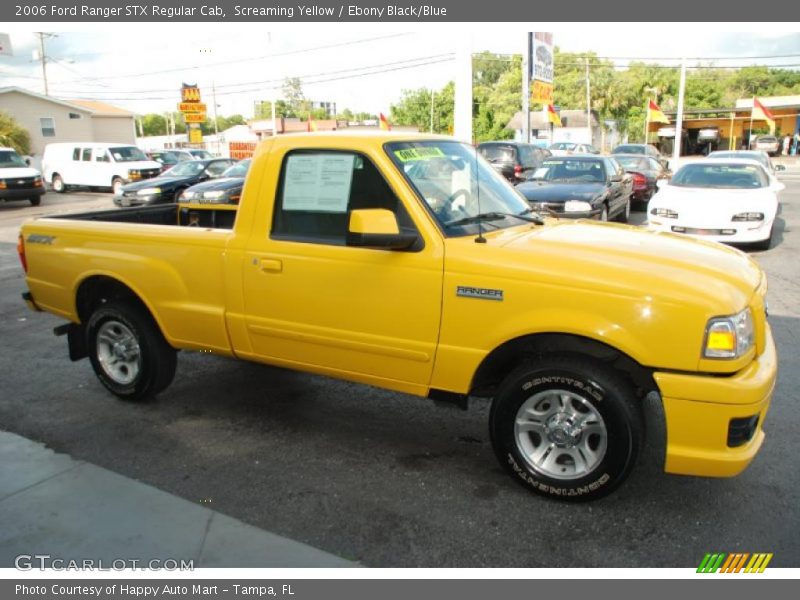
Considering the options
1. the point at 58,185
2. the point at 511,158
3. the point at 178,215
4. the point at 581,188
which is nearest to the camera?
the point at 178,215

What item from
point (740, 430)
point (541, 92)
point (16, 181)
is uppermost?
point (541, 92)

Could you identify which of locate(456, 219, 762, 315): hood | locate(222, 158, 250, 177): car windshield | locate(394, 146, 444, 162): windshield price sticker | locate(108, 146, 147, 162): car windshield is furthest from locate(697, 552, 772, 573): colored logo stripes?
locate(108, 146, 147, 162): car windshield

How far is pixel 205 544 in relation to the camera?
3127 mm

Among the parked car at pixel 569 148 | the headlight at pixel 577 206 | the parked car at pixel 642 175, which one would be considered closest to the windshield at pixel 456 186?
the headlight at pixel 577 206

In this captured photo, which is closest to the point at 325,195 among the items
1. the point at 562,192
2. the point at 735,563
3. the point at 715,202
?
the point at 735,563

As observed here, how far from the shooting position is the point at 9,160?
70.5 ft

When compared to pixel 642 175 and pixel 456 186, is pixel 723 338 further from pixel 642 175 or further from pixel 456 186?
pixel 642 175

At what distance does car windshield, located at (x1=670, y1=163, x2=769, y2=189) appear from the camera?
11.5 meters

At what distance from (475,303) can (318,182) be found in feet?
4.18

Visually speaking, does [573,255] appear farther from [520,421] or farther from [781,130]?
[781,130]

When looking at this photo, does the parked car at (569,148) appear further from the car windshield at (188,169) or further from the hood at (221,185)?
the hood at (221,185)

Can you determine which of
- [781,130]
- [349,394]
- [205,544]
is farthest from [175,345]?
[781,130]

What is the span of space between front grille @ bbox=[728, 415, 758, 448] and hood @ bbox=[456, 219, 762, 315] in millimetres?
525

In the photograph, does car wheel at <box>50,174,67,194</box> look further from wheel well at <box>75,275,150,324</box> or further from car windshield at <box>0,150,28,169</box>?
wheel well at <box>75,275,150,324</box>
